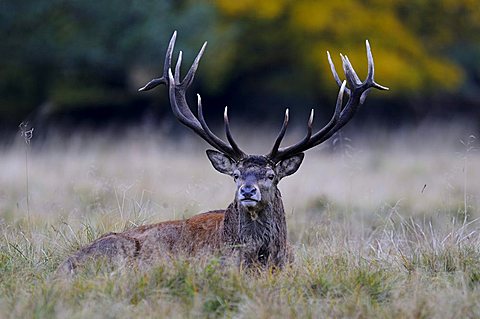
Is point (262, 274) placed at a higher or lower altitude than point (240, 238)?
lower

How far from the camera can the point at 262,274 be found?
6332 mm

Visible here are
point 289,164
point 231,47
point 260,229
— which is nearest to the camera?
point 260,229

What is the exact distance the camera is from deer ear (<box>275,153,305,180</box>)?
7242mm

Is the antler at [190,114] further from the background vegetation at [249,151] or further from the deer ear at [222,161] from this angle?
the background vegetation at [249,151]

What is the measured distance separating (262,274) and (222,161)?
130 centimetres

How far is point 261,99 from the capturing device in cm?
2427

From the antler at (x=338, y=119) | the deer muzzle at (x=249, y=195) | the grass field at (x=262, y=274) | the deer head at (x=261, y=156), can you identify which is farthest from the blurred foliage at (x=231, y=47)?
the deer muzzle at (x=249, y=195)

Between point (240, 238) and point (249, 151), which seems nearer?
point (240, 238)

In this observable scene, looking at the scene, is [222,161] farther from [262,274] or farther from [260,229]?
[262,274]

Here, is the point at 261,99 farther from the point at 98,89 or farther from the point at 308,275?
the point at 308,275

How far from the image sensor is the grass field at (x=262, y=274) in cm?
558

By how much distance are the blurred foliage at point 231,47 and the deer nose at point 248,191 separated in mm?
13546

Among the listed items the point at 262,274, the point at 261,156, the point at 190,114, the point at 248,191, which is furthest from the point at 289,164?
the point at 262,274

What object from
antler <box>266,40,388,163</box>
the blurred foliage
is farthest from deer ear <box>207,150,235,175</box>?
the blurred foliage
